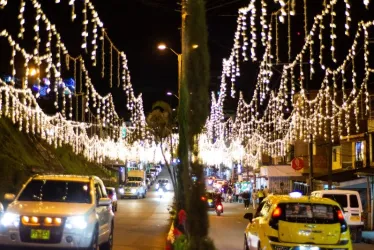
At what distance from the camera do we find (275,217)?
12.8 m

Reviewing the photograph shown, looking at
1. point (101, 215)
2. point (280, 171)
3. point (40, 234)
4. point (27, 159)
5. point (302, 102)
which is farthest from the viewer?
point (280, 171)

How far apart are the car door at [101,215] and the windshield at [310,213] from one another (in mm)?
Result: 4270

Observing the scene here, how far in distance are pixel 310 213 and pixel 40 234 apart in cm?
564

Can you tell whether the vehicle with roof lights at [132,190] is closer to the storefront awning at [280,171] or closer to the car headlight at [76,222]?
the storefront awning at [280,171]

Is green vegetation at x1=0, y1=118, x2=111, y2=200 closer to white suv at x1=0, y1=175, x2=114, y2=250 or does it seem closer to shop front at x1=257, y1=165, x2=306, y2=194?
shop front at x1=257, y1=165, x2=306, y2=194

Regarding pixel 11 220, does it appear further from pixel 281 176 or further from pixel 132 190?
pixel 132 190

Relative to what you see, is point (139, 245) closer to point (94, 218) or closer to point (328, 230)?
point (94, 218)

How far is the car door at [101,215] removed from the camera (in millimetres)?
14445

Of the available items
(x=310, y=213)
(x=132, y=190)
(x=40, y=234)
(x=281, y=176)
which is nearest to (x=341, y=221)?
(x=310, y=213)

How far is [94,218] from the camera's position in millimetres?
13766

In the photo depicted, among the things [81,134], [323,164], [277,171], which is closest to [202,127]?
[323,164]

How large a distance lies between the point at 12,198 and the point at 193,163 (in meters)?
7.74

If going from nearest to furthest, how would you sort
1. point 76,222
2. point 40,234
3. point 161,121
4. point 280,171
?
point 40,234, point 76,222, point 161,121, point 280,171

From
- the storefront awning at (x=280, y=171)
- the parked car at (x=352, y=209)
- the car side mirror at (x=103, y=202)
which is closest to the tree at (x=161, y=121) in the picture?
the parked car at (x=352, y=209)
